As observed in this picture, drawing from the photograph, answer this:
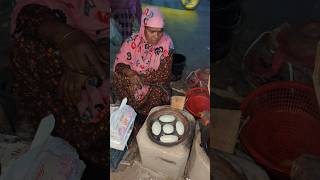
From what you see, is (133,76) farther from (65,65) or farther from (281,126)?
(281,126)

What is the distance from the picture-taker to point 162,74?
2213 millimetres

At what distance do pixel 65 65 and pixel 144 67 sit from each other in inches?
18.5

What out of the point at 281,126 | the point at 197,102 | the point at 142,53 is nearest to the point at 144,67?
the point at 142,53

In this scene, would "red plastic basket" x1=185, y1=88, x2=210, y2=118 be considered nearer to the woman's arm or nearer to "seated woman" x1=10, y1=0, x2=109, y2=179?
the woman's arm

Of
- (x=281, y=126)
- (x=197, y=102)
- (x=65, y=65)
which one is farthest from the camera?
(x=197, y=102)

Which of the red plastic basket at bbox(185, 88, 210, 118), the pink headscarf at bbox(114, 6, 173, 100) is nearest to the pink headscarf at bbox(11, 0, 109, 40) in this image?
the pink headscarf at bbox(114, 6, 173, 100)

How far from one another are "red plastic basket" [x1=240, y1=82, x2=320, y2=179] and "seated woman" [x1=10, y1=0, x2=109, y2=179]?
2.68 feet

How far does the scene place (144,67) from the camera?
7.25 feet

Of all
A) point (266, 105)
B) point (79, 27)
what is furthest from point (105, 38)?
point (266, 105)

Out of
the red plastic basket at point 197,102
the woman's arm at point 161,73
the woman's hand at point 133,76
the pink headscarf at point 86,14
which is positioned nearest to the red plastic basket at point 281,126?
the red plastic basket at point 197,102

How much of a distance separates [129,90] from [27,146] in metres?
0.63

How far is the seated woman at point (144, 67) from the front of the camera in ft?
7.07

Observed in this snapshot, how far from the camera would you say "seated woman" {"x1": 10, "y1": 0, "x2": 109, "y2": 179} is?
1900mm

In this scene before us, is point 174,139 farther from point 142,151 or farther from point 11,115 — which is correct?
point 11,115
